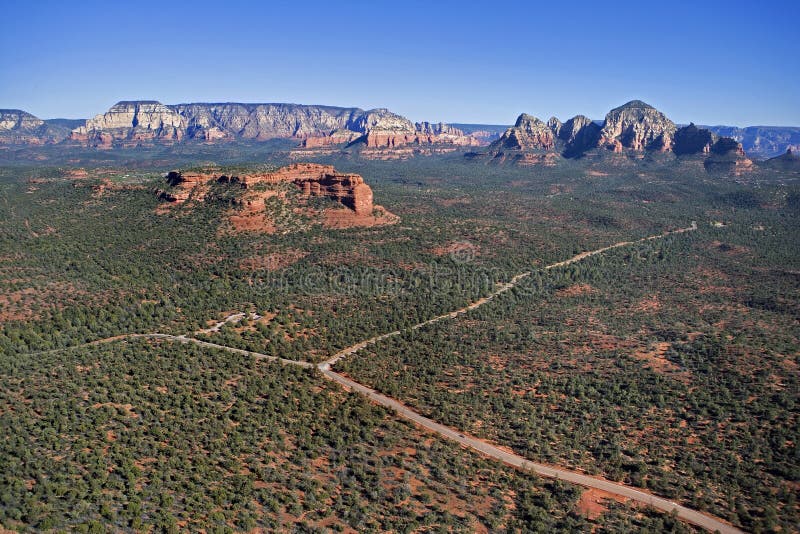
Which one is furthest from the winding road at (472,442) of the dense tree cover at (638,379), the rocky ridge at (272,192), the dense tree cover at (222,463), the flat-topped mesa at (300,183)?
the flat-topped mesa at (300,183)

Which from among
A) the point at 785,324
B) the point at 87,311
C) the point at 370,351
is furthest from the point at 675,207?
the point at 87,311

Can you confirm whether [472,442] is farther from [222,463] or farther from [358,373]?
[222,463]

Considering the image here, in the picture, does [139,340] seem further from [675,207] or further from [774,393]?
[675,207]

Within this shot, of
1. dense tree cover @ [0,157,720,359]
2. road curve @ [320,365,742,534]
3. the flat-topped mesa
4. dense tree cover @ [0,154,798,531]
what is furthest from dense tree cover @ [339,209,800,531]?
the flat-topped mesa

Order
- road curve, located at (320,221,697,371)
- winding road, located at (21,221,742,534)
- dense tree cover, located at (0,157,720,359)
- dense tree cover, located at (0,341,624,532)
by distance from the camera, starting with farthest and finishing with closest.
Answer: dense tree cover, located at (0,157,720,359)
road curve, located at (320,221,697,371)
winding road, located at (21,221,742,534)
dense tree cover, located at (0,341,624,532)

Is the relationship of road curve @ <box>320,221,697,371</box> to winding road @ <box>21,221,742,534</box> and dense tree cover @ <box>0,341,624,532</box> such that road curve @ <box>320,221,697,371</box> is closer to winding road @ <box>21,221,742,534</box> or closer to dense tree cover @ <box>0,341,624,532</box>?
winding road @ <box>21,221,742,534</box>

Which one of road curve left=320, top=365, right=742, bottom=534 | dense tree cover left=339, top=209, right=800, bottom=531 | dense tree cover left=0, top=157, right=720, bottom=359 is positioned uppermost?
dense tree cover left=0, top=157, right=720, bottom=359

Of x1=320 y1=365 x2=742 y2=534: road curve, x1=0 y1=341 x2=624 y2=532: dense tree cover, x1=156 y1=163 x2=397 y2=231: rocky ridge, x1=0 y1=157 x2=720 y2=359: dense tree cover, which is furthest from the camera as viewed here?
x1=156 y1=163 x2=397 y2=231: rocky ridge

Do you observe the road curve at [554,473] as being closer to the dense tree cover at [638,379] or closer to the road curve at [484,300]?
the dense tree cover at [638,379]
